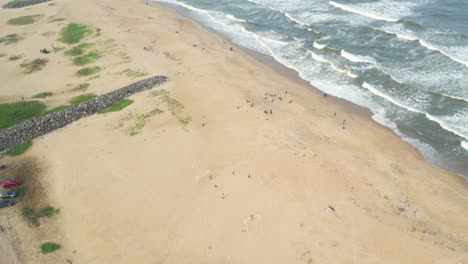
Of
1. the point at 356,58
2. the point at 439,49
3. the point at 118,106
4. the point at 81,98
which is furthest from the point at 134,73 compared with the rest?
the point at 439,49

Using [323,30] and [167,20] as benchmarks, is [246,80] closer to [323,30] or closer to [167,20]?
[323,30]

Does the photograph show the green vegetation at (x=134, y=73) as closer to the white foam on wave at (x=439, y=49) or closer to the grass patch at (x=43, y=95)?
the grass patch at (x=43, y=95)

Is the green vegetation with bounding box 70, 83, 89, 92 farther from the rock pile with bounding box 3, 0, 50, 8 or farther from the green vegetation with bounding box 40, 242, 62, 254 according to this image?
the rock pile with bounding box 3, 0, 50, 8

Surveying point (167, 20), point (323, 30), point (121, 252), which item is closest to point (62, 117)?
point (121, 252)

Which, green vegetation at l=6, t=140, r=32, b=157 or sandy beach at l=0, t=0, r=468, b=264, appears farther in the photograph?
green vegetation at l=6, t=140, r=32, b=157

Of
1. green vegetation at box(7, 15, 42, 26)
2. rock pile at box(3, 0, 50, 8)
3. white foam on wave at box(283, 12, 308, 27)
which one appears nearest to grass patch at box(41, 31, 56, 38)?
green vegetation at box(7, 15, 42, 26)

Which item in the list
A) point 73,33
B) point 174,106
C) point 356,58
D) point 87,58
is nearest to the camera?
point 174,106

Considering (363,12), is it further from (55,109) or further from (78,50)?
(55,109)
